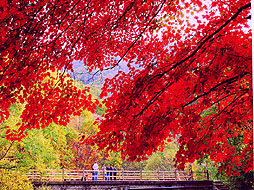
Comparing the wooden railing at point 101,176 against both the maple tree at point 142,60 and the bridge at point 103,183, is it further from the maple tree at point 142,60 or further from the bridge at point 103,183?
the maple tree at point 142,60

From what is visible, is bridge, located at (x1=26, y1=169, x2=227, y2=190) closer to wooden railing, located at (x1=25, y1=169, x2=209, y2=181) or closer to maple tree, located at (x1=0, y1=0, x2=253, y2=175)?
wooden railing, located at (x1=25, y1=169, x2=209, y2=181)

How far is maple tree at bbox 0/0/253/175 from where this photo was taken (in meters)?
4.49

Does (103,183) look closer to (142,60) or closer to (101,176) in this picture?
(101,176)

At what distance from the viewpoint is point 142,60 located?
6.52 metres

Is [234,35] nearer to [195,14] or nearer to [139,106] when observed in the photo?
[195,14]

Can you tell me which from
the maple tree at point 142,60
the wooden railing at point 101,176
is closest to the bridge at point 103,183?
the wooden railing at point 101,176

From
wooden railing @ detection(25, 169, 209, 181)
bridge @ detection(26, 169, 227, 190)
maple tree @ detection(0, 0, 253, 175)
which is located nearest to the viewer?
maple tree @ detection(0, 0, 253, 175)

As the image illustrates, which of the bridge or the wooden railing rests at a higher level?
the wooden railing

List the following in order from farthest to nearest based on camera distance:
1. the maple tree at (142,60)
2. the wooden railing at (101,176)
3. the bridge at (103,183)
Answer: the wooden railing at (101,176) → the bridge at (103,183) → the maple tree at (142,60)

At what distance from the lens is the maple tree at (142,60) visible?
4492 millimetres

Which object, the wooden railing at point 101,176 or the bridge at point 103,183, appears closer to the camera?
the bridge at point 103,183

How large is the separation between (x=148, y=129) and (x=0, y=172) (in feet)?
21.3

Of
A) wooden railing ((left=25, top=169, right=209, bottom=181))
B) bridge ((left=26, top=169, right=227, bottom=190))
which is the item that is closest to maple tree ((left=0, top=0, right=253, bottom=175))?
wooden railing ((left=25, top=169, right=209, bottom=181))

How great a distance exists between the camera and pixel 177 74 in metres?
4.91
